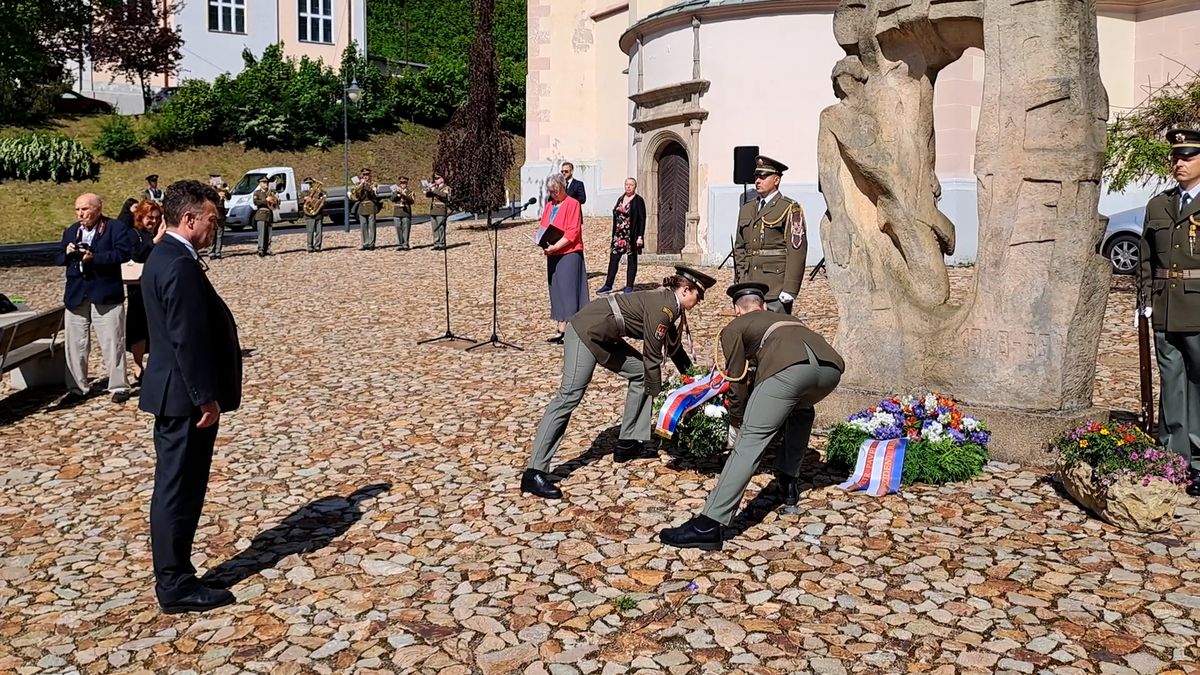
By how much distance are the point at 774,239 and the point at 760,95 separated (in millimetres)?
12112

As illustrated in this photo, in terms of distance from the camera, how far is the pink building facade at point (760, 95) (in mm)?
19500

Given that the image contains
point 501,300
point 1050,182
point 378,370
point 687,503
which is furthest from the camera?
point 501,300

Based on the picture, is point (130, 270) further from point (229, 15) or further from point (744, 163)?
point (229, 15)

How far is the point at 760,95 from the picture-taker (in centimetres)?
2003

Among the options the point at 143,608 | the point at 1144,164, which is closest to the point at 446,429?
the point at 143,608

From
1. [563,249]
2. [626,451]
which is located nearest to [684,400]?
[626,451]

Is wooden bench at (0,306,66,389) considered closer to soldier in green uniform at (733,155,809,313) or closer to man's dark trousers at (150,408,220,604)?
man's dark trousers at (150,408,220,604)

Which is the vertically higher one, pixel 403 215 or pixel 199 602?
pixel 403 215

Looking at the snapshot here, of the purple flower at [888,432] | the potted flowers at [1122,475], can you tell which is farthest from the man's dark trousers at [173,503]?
the potted flowers at [1122,475]

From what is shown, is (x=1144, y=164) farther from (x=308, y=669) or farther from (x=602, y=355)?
(x=308, y=669)

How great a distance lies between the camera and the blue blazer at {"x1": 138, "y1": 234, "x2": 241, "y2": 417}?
4.77 m

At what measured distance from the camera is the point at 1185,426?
6441mm

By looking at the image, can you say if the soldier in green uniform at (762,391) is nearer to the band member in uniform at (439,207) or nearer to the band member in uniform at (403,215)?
the band member in uniform at (439,207)

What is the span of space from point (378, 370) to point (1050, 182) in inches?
249
